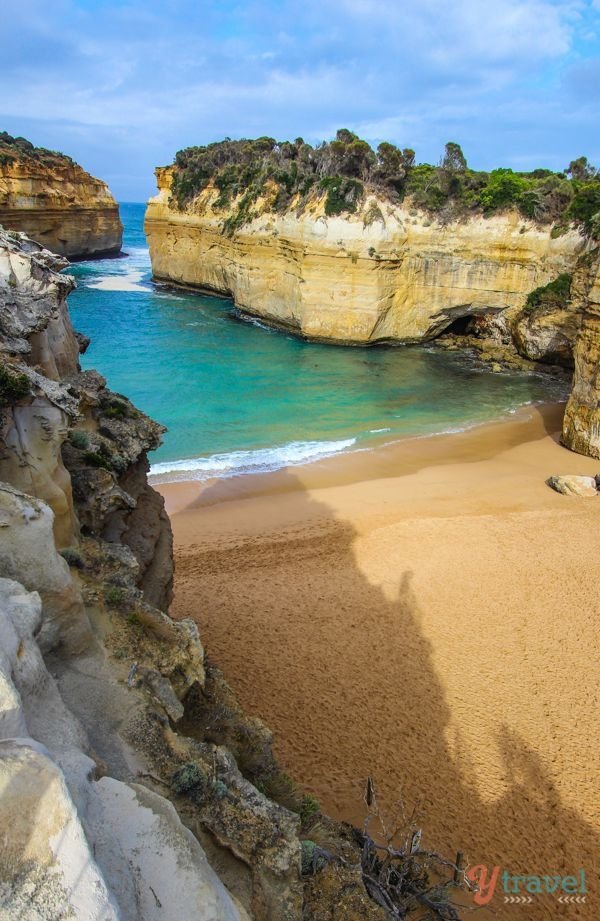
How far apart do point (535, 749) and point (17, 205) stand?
2229 inches

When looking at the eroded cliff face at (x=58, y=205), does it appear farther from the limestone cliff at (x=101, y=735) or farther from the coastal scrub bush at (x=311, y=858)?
the coastal scrub bush at (x=311, y=858)

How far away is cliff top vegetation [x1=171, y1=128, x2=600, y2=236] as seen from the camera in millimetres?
30078

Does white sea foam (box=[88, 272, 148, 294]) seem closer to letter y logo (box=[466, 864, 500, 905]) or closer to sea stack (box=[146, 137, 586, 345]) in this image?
sea stack (box=[146, 137, 586, 345])

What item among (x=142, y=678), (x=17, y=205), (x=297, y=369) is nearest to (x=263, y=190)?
(x=297, y=369)

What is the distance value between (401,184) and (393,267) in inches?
192

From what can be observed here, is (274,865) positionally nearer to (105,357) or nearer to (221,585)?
(221,585)

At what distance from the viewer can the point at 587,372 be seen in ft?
65.6

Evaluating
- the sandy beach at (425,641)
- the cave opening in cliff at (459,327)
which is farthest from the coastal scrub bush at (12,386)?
the cave opening in cliff at (459,327)

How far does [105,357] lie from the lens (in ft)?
104

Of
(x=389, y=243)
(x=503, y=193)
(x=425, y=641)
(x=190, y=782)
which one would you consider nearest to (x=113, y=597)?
(x=190, y=782)

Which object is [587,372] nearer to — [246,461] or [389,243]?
[246,461]

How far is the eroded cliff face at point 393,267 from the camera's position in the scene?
31203 mm

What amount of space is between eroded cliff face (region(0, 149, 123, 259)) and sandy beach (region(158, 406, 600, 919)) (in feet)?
149

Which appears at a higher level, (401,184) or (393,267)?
(401,184)
